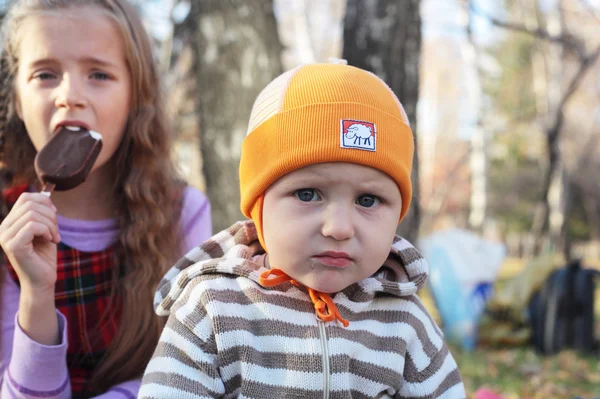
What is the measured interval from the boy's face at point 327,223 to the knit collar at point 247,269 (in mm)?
87

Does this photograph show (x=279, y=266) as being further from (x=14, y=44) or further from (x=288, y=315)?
(x=14, y=44)

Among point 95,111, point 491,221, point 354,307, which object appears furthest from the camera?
point 491,221

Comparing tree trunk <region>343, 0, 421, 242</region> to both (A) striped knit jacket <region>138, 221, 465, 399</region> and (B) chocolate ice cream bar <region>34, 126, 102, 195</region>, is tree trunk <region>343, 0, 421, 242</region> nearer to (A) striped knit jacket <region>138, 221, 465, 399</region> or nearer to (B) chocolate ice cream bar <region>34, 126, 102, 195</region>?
(A) striped knit jacket <region>138, 221, 465, 399</region>

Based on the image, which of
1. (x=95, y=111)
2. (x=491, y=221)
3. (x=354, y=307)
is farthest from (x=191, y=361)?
(x=491, y=221)

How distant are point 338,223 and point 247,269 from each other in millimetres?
294

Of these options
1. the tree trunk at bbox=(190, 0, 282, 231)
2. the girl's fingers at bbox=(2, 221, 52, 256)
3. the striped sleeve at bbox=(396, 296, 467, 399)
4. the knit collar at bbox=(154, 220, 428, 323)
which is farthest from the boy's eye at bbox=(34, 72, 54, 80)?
the tree trunk at bbox=(190, 0, 282, 231)

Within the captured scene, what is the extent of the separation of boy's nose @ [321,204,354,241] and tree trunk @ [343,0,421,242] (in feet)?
6.53

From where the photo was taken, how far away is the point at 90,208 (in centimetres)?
198

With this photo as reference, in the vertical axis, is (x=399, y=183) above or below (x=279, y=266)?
above

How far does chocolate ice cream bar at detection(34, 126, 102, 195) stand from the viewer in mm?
1619

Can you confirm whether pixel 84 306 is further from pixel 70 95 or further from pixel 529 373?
pixel 529 373

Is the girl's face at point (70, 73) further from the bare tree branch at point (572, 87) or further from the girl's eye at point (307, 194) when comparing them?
Result: the bare tree branch at point (572, 87)

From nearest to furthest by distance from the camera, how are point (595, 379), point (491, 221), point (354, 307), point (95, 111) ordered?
point (354, 307) → point (95, 111) → point (595, 379) → point (491, 221)

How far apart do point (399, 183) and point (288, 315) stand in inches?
15.8
